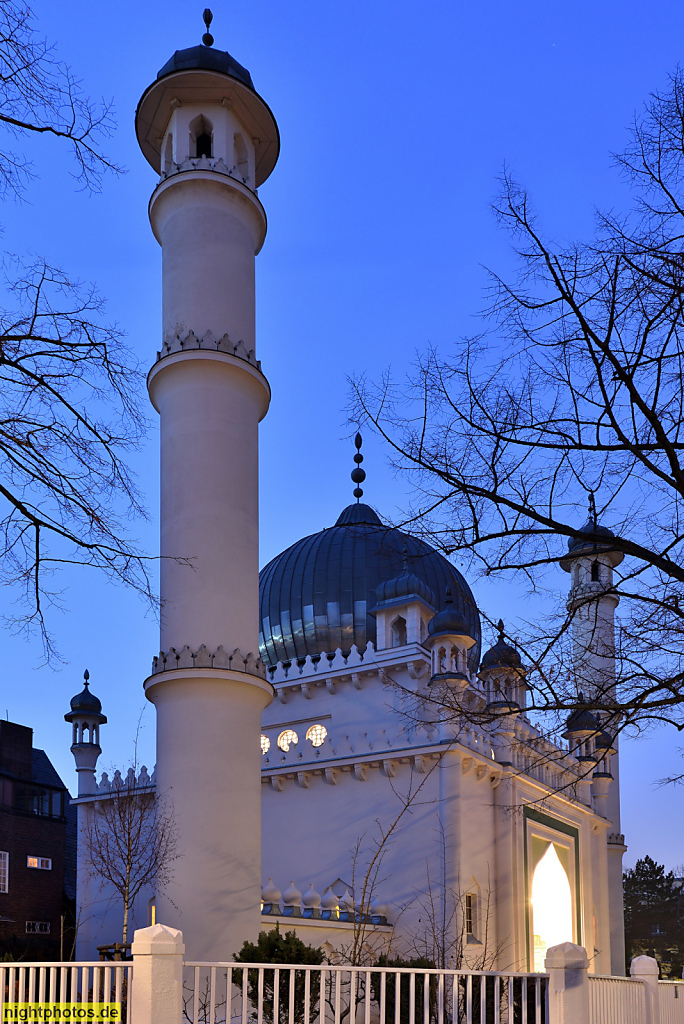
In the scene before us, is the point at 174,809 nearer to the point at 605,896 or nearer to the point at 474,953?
the point at 474,953

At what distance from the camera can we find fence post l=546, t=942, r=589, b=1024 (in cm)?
912

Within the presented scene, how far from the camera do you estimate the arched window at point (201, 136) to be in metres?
22.6

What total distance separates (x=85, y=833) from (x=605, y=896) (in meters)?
17.8

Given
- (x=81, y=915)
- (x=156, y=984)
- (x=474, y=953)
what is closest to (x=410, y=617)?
(x=474, y=953)

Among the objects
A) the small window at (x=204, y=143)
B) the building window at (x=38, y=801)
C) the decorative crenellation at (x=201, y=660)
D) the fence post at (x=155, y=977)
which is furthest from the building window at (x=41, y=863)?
the fence post at (x=155, y=977)

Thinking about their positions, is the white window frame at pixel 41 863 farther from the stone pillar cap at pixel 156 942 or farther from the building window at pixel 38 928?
the stone pillar cap at pixel 156 942

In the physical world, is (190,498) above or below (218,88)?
below

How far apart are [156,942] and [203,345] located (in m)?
13.3

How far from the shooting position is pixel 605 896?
35969mm

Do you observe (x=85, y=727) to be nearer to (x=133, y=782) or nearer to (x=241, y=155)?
(x=133, y=782)

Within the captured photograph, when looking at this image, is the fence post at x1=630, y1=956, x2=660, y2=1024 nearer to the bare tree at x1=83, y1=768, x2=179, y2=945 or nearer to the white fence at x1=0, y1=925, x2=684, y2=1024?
the white fence at x1=0, y1=925, x2=684, y2=1024

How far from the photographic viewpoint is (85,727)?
103 ft

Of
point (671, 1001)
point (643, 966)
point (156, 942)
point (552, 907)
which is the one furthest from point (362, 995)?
point (552, 907)

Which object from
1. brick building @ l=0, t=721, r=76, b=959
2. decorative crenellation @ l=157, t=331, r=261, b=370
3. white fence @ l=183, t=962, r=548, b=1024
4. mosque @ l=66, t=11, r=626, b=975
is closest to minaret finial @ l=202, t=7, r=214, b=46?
mosque @ l=66, t=11, r=626, b=975
